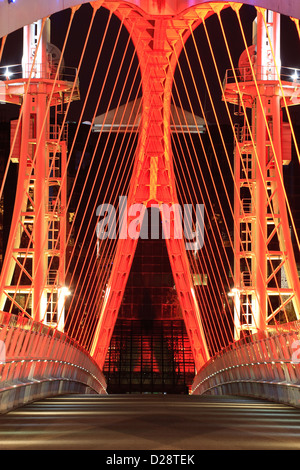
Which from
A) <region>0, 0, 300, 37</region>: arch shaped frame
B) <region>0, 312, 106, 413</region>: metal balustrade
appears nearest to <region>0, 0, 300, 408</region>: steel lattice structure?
<region>0, 312, 106, 413</region>: metal balustrade

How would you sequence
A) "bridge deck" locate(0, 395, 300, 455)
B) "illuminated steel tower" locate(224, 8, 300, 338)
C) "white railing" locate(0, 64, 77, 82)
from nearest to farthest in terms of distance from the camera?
"bridge deck" locate(0, 395, 300, 455) < "illuminated steel tower" locate(224, 8, 300, 338) < "white railing" locate(0, 64, 77, 82)

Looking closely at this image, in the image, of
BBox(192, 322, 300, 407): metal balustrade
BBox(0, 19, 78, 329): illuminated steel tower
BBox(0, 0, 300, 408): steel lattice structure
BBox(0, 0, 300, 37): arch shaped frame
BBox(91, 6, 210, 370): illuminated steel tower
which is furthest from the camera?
BBox(91, 6, 210, 370): illuminated steel tower

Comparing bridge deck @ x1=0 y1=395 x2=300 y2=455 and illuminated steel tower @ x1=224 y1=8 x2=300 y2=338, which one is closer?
bridge deck @ x1=0 y1=395 x2=300 y2=455

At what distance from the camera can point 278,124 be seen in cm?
3538

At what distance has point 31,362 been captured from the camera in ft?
59.8

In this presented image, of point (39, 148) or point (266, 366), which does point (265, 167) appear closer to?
point (39, 148)

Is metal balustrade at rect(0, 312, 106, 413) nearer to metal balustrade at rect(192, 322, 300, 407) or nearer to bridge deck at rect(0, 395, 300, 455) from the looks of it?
bridge deck at rect(0, 395, 300, 455)

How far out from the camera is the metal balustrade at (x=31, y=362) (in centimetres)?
1466

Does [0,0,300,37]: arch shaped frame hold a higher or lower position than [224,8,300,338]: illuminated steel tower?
lower

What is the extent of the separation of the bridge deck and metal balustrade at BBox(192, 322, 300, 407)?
1641 mm

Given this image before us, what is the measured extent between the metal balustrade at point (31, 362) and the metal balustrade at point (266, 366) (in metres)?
4.55

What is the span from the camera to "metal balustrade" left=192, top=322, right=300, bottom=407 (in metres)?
16.4
